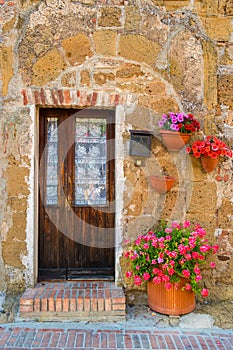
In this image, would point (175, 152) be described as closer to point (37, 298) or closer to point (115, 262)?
point (115, 262)

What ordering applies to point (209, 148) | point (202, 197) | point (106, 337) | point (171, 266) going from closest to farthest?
point (106, 337)
point (171, 266)
point (209, 148)
point (202, 197)

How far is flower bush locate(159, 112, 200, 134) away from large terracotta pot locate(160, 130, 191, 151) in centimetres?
4

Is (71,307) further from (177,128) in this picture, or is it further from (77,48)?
(77,48)

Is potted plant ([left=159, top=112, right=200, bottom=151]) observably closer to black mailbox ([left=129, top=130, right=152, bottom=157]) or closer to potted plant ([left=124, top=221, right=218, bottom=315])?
black mailbox ([left=129, top=130, right=152, bottom=157])

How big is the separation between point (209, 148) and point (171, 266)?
1272 mm

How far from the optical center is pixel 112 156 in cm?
400

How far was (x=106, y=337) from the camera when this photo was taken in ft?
9.98

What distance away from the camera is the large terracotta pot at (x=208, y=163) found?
3.70m

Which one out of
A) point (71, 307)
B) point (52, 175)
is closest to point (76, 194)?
point (52, 175)

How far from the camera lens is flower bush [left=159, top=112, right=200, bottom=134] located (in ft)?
11.8

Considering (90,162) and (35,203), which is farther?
(90,162)

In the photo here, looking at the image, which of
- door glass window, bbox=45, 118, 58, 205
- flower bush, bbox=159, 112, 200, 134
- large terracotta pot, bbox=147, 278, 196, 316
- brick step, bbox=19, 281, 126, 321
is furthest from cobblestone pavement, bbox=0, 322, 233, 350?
flower bush, bbox=159, 112, 200, 134

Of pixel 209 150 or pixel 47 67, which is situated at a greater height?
pixel 47 67

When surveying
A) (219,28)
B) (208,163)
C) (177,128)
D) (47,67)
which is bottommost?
(208,163)
